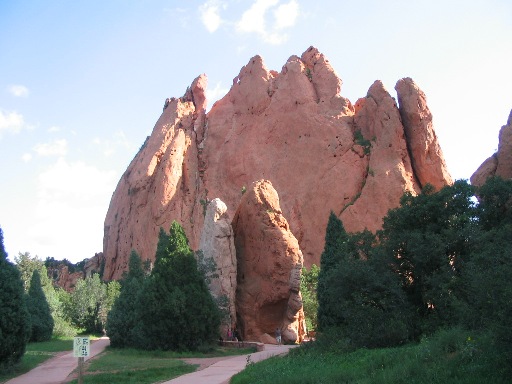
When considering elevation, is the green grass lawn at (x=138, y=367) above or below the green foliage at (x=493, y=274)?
below

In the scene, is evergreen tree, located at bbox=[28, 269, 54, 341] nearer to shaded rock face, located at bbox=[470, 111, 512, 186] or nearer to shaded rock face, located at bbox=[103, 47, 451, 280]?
shaded rock face, located at bbox=[103, 47, 451, 280]

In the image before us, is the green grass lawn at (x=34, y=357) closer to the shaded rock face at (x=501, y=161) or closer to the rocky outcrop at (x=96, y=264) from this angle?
the shaded rock face at (x=501, y=161)

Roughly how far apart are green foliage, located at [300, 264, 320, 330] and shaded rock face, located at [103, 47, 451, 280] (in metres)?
9.32

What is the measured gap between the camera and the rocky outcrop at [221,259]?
3131 centimetres

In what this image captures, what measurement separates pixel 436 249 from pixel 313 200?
34202 millimetres

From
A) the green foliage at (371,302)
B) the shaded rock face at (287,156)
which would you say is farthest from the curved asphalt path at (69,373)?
the shaded rock face at (287,156)

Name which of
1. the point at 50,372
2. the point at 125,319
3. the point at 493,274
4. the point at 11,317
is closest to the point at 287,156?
the point at 125,319

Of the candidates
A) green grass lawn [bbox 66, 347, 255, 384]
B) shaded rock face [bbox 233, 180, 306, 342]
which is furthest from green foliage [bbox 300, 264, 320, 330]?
green grass lawn [bbox 66, 347, 255, 384]

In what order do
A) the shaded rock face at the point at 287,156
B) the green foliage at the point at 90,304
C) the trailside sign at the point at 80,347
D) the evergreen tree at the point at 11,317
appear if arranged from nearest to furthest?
the trailside sign at the point at 80,347 < the evergreen tree at the point at 11,317 < the green foliage at the point at 90,304 < the shaded rock face at the point at 287,156

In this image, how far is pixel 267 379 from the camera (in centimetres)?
1162

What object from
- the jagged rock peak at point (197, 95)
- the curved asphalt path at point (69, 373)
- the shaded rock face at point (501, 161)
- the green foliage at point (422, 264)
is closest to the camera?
the curved asphalt path at point (69, 373)

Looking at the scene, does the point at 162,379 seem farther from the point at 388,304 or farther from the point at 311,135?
the point at 311,135

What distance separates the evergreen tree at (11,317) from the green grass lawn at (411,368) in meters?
8.46

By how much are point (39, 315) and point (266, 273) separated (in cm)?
1543
